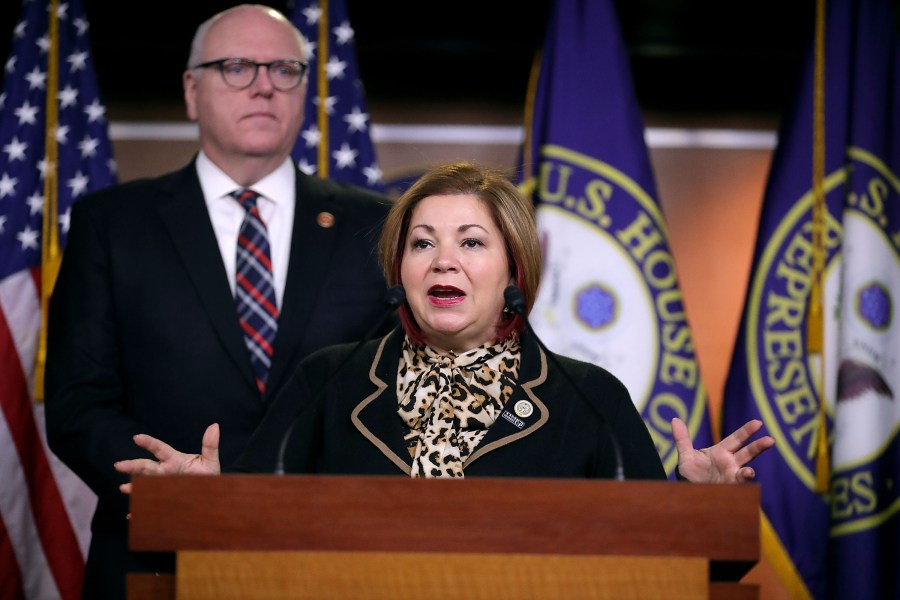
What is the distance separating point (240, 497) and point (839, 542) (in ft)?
8.10

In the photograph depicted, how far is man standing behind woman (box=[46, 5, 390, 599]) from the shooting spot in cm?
256

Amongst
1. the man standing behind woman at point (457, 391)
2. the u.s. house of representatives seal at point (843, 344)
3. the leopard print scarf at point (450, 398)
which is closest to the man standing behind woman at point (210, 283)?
the man standing behind woman at point (457, 391)

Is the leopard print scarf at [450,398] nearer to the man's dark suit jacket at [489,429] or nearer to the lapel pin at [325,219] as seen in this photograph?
the man's dark suit jacket at [489,429]

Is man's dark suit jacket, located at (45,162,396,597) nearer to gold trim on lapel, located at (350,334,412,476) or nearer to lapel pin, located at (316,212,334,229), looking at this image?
lapel pin, located at (316,212,334,229)

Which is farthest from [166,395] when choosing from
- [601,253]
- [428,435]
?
[601,253]

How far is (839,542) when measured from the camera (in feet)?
11.4

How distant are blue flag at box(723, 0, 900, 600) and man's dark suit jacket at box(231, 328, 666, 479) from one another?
1606 millimetres

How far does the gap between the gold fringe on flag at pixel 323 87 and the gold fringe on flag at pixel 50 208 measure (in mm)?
775

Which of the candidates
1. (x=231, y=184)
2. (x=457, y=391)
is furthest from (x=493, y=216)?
(x=231, y=184)

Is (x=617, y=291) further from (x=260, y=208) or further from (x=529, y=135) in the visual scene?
(x=260, y=208)

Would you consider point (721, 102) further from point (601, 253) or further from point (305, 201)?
point (305, 201)

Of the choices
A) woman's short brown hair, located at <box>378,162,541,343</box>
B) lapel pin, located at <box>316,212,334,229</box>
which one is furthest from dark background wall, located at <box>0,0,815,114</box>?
woman's short brown hair, located at <box>378,162,541,343</box>

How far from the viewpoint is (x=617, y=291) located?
3.58 m

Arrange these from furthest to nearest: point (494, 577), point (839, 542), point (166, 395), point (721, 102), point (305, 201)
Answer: point (721, 102), point (839, 542), point (305, 201), point (166, 395), point (494, 577)
